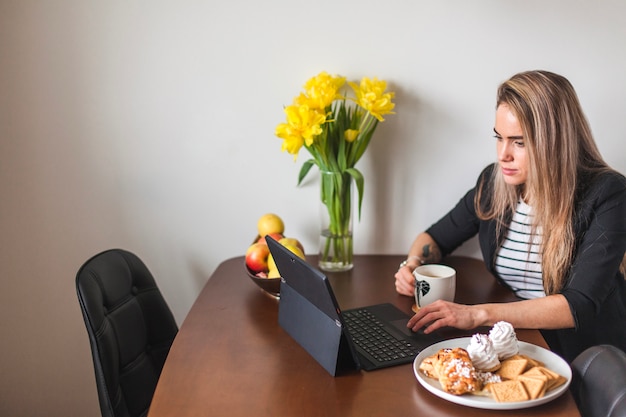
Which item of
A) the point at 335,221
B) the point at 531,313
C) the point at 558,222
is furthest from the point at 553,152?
the point at 335,221

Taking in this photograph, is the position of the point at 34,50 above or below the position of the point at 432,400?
above

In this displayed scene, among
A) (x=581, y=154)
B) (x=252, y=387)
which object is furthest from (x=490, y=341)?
(x=581, y=154)

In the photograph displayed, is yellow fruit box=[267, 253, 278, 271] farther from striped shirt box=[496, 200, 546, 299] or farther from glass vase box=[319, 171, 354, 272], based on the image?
striped shirt box=[496, 200, 546, 299]

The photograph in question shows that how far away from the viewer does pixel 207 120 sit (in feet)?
6.74

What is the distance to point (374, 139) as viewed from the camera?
2.08 meters

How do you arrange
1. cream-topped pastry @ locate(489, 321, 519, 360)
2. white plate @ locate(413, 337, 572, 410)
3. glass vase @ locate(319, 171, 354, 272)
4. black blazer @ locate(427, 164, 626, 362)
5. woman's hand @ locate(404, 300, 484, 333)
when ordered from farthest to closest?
glass vase @ locate(319, 171, 354, 272)
black blazer @ locate(427, 164, 626, 362)
woman's hand @ locate(404, 300, 484, 333)
cream-topped pastry @ locate(489, 321, 519, 360)
white plate @ locate(413, 337, 572, 410)

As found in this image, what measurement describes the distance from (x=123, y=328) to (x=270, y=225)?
0.51 meters

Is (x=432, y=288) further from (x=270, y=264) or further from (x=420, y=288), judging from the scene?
(x=270, y=264)

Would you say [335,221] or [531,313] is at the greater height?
[335,221]

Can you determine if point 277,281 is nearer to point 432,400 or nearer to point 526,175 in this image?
point 432,400

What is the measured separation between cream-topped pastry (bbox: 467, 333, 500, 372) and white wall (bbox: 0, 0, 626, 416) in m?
0.93

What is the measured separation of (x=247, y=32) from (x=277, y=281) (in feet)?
2.57

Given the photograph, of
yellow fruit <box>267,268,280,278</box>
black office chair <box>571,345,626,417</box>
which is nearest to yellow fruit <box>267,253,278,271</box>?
yellow fruit <box>267,268,280,278</box>

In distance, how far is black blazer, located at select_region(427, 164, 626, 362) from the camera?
1.58m
